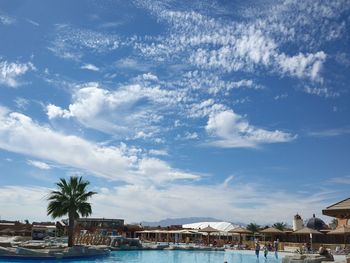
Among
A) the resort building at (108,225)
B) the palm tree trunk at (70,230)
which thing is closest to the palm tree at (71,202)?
the palm tree trunk at (70,230)

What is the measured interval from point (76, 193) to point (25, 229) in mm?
35549

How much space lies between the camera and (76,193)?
3102cm

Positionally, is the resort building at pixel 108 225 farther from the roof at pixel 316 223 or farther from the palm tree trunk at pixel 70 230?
the palm tree trunk at pixel 70 230

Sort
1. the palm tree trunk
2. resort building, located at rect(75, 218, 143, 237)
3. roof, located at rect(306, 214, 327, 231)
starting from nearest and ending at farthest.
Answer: the palm tree trunk, roof, located at rect(306, 214, 327, 231), resort building, located at rect(75, 218, 143, 237)

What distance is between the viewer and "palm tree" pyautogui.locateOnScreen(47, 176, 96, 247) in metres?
30.6

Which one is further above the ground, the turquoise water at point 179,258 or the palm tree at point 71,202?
the palm tree at point 71,202

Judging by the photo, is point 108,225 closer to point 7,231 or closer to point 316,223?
point 7,231

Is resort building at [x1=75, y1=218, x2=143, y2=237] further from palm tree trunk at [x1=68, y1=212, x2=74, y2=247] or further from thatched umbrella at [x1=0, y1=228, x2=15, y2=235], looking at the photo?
palm tree trunk at [x1=68, y1=212, x2=74, y2=247]

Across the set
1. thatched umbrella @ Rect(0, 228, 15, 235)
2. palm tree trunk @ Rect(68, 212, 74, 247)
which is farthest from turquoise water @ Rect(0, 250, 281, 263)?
thatched umbrella @ Rect(0, 228, 15, 235)

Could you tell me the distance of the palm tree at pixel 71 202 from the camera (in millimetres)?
30609

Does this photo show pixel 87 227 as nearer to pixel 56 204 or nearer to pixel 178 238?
pixel 178 238

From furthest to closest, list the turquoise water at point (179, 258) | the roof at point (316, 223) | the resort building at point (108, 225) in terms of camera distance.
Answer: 1. the resort building at point (108, 225)
2. the roof at point (316, 223)
3. the turquoise water at point (179, 258)

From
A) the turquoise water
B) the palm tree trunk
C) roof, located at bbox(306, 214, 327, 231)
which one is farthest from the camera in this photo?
roof, located at bbox(306, 214, 327, 231)

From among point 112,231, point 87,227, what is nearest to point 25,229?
point 87,227
